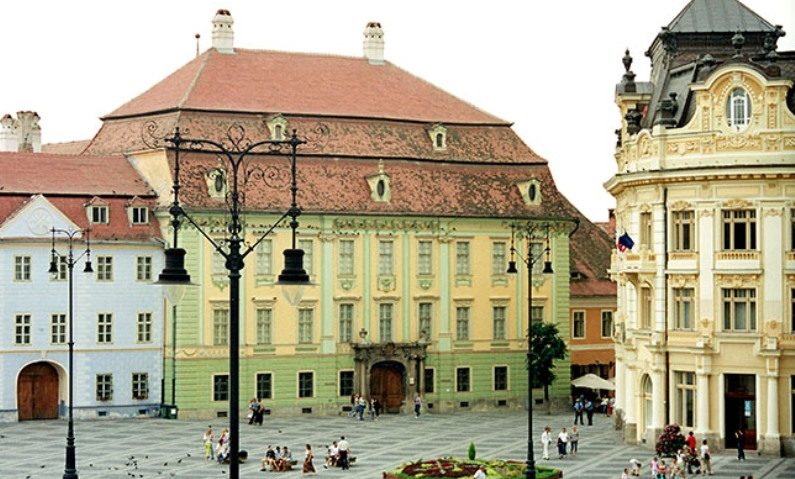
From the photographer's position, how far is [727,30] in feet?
232

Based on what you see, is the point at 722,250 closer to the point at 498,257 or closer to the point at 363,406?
the point at 363,406

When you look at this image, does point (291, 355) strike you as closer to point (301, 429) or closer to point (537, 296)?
point (301, 429)

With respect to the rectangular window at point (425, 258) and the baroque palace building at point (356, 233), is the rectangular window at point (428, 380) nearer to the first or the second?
the baroque palace building at point (356, 233)

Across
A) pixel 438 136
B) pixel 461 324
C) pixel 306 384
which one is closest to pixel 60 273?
pixel 306 384

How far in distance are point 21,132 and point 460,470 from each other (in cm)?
5415

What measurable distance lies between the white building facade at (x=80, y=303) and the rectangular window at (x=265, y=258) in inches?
192

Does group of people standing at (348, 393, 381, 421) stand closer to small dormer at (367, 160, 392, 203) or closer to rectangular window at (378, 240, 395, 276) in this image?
rectangular window at (378, 240, 395, 276)

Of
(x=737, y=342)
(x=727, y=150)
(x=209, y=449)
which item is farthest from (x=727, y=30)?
(x=209, y=449)

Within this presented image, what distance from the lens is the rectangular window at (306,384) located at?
84750mm

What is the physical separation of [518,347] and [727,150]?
27738 millimetres

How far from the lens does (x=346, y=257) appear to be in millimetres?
86188

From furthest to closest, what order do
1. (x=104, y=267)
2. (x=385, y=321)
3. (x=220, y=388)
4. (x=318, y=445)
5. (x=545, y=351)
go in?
(x=545, y=351) < (x=385, y=321) < (x=220, y=388) < (x=104, y=267) < (x=318, y=445)

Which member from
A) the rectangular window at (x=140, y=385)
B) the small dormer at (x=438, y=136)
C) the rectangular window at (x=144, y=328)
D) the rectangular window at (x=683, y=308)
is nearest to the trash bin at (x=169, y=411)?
the rectangular window at (x=140, y=385)

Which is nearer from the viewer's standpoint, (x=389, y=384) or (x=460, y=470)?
(x=460, y=470)
